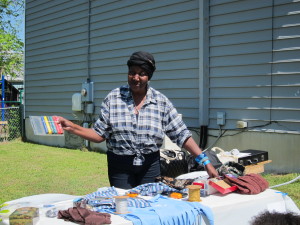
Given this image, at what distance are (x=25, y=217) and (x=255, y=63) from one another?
18.6ft

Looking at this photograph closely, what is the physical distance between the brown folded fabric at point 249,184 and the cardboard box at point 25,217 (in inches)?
63.8

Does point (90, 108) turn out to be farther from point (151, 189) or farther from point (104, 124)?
point (151, 189)

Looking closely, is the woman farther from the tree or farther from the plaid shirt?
the tree

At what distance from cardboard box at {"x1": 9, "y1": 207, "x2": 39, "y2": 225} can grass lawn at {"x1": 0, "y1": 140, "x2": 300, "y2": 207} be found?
2.91 meters

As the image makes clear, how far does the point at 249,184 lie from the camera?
342 centimetres

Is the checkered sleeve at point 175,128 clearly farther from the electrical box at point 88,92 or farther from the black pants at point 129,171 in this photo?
the electrical box at point 88,92

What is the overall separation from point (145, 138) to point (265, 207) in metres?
→ 1.10

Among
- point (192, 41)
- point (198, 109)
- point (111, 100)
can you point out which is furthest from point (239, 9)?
point (111, 100)

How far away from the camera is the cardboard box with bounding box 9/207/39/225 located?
245 cm

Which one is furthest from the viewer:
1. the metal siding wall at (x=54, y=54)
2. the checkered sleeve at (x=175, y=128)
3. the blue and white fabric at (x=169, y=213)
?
the metal siding wall at (x=54, y=54)

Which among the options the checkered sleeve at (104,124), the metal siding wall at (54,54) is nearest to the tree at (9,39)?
the metal siding wall at (54,54)

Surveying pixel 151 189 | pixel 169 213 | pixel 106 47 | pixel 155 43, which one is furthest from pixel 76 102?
pixel 169 213

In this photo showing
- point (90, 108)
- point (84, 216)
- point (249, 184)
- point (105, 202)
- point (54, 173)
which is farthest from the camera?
point (90, 108)

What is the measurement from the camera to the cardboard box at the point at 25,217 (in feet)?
8.05
